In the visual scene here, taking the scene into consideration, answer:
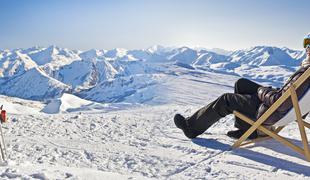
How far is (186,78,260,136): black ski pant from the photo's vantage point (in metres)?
4.84

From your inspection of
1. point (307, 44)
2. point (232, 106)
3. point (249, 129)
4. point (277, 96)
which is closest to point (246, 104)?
point (232, 106)

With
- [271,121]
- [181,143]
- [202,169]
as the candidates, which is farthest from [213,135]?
[202,169]

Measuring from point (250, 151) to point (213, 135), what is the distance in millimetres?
1207

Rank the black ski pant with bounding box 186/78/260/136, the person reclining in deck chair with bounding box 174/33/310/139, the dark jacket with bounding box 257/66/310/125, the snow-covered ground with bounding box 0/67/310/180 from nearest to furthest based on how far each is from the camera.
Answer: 1. the snow-covered ground with bounding box 0/67/310/180
2. the dark jacket with bounding box 257/66/310/125
3. the person reclining in deck chair with bounding box 174/33/310/139
4. the black ski pant with bounding box 186/78/260/136

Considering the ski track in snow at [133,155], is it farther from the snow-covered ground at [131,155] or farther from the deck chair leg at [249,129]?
A: the deck chair leg at [249,129]

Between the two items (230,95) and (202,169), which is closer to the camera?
(202,169)

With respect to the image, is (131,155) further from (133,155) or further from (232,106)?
(232,106)

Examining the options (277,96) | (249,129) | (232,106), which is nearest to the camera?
(277,96)

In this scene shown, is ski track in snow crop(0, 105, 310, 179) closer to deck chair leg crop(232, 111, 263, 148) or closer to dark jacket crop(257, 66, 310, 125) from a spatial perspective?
deck chair leg crop(232, 111, 263, 148)

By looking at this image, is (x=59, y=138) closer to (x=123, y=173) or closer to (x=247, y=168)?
(x=123, y=173)

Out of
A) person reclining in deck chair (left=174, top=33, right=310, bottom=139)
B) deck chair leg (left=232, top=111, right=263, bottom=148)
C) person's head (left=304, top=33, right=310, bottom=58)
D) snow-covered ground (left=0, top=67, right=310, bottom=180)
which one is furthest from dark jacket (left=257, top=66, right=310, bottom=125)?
snow-covered ground (left=0, top=67, right=310, bottom=180)

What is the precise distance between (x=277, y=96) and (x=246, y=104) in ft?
2.17

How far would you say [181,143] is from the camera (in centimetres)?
535

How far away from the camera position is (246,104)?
484 cm
